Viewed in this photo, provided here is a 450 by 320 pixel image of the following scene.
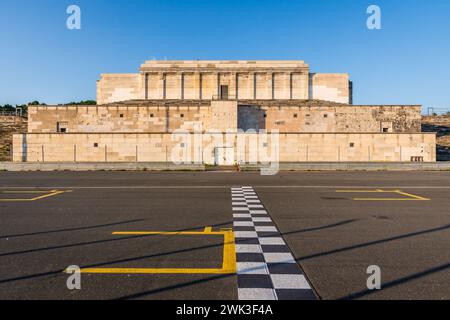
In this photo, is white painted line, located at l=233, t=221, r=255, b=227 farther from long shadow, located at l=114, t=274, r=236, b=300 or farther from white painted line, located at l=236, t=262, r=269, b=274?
long shadow, located at l=114, t=274, r=236, b=300

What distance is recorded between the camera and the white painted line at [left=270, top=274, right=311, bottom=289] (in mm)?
4871

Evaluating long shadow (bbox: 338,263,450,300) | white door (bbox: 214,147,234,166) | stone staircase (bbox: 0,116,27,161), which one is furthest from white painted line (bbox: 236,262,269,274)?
stone staircase (bbox: 0,116,27,161)

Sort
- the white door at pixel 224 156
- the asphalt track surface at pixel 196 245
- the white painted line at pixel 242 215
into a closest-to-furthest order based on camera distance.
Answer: the asphalt track surface at pixel 196 245 < the white painted line at pixel 242 215 < the white door at pixel 224 156

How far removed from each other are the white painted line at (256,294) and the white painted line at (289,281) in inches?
9.3

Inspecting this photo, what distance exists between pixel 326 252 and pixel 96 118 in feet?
148

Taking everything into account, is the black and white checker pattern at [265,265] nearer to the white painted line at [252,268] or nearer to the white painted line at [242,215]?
the white painted line at [252,268]

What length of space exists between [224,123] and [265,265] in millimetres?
38640

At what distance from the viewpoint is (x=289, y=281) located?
506 centimetres

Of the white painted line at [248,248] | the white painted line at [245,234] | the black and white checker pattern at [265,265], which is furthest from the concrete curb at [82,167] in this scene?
the white painted line at [248,248]

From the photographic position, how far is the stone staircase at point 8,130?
42678 mm

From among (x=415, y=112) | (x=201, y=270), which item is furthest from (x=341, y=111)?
(x=201, y=270)

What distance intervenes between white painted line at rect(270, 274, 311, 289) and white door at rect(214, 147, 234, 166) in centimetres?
3396
